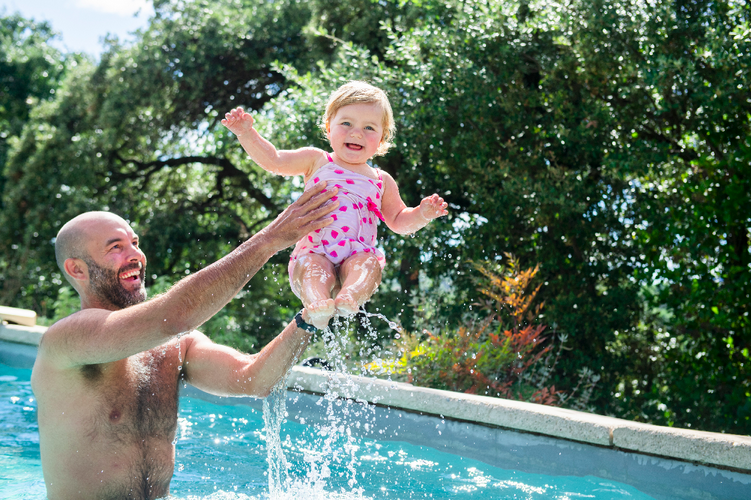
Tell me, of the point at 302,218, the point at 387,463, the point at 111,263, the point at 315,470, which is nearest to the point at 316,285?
the point at 302,218

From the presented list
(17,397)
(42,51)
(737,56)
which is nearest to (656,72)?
(737,56)

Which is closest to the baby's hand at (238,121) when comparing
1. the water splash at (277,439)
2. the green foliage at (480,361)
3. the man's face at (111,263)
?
the man's face at (111,263)

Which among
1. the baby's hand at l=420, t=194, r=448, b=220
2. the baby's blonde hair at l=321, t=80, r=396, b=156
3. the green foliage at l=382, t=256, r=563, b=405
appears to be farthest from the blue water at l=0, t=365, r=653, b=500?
the baby's blonde hair at l=321, t=80, r=396, b=156

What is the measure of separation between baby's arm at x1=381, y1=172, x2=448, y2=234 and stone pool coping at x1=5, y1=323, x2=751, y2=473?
5.05 ft

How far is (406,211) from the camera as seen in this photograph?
3.01 metres

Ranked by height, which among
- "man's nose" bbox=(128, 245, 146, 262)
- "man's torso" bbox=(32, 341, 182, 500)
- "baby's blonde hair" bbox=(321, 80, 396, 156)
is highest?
"baby's blonde hair" bbox=(321, 80, 396, 156)

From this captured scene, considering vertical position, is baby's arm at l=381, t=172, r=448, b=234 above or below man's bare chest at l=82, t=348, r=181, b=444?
above

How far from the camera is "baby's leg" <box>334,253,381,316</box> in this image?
7.90 feet

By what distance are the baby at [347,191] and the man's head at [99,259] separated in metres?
0.67

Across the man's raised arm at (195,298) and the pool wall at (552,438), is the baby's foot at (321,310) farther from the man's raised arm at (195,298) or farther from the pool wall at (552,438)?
the pool wall at (552,438)

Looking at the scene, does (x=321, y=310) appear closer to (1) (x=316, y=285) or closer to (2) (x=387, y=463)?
(1) (x=316, y=285)

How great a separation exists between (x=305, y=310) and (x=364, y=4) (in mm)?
6903

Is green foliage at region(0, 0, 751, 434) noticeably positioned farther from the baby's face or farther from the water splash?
the baby's face

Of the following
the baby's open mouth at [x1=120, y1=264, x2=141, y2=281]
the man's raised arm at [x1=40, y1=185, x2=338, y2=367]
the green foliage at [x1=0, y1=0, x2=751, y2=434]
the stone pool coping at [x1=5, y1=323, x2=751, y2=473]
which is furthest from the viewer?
the green foliage at [x1=0, y1=0, x2=751, y2=434]
